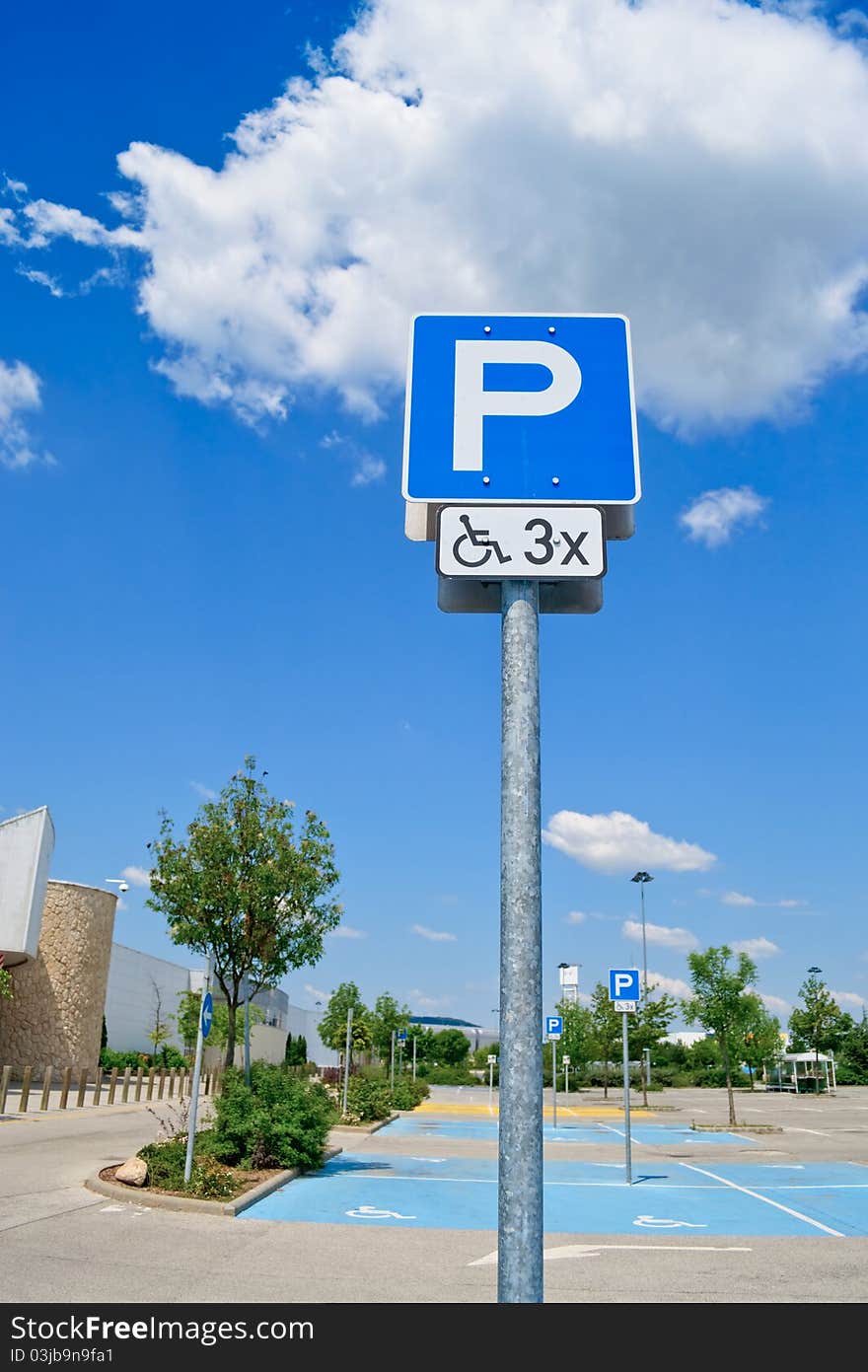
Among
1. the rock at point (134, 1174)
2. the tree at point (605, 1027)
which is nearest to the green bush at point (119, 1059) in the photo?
the tree at point (605, 1027)

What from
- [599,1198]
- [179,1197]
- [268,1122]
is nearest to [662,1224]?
[599,1198]

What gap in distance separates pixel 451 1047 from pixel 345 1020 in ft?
135

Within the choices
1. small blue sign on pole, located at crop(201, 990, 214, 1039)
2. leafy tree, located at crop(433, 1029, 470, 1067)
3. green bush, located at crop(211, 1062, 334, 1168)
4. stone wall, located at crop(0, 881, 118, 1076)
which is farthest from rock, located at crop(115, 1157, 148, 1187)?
leafy tree, located at crop(433, 1029, 470, 1067)

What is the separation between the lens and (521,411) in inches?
126

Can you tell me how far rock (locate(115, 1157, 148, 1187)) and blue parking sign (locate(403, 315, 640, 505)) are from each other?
12878 millimetres

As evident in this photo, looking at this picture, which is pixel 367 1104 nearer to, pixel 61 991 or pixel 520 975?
pixel 61 991

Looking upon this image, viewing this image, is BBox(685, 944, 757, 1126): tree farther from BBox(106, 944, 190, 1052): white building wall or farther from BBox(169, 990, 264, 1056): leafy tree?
BBox(106, 944, 190, 1052): white building wall

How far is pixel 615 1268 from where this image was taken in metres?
9.49

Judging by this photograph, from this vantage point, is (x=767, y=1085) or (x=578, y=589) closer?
(x=578, y=589)

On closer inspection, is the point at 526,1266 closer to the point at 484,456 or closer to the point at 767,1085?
the point at 484,456

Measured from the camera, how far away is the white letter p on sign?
3.19 meters

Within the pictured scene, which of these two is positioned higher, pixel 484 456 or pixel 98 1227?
pixel 484 456
